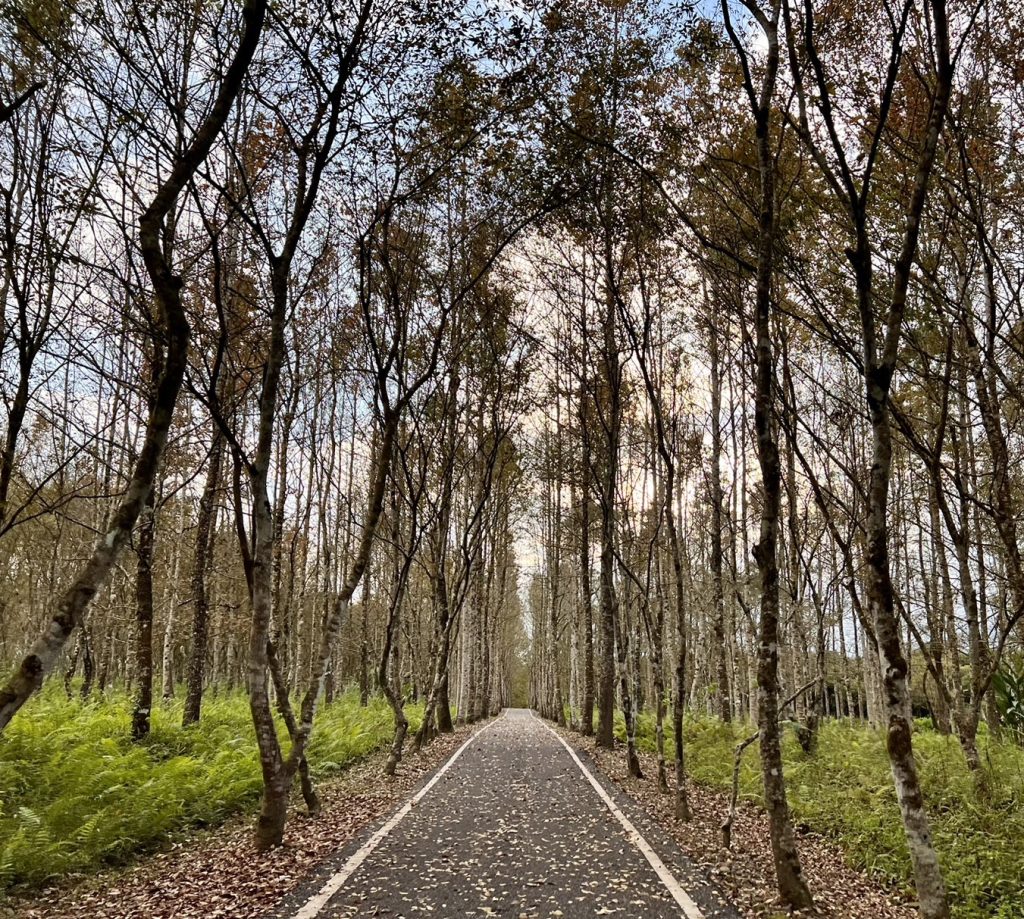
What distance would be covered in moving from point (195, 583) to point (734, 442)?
1444cm

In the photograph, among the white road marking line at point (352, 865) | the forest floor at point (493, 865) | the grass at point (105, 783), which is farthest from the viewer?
the grass at point (105, 783)

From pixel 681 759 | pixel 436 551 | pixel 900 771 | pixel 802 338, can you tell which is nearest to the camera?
pixel 900 771

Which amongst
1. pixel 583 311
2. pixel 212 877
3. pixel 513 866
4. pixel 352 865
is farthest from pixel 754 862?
pixel 583 311

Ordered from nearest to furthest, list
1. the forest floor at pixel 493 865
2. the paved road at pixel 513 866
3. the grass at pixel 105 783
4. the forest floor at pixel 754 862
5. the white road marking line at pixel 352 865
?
the white road marking line at pixel 352 865, the paved road at pixel 513 866, the forest floor at pixel 493 865, the forest floor at pixel 754 862, the grass at pixel 105 783

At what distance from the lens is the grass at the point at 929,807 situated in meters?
6.10

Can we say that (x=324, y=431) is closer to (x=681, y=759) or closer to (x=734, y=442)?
(x=734, y=442)

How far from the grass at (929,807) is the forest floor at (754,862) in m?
0.31

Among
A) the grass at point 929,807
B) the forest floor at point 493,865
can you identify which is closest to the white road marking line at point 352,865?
the forest floor at point 493,865

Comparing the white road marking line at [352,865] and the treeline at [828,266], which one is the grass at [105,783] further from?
the treeline at [828,266]

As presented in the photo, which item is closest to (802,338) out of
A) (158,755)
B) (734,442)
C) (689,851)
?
(734,442)

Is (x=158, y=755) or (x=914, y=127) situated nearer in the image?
(x=914, y=127)

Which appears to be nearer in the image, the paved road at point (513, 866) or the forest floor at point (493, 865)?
the paved road at point (513, 866)

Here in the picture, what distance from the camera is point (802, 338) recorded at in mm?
12094

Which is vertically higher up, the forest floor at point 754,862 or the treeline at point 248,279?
the treeline at point 248,279
